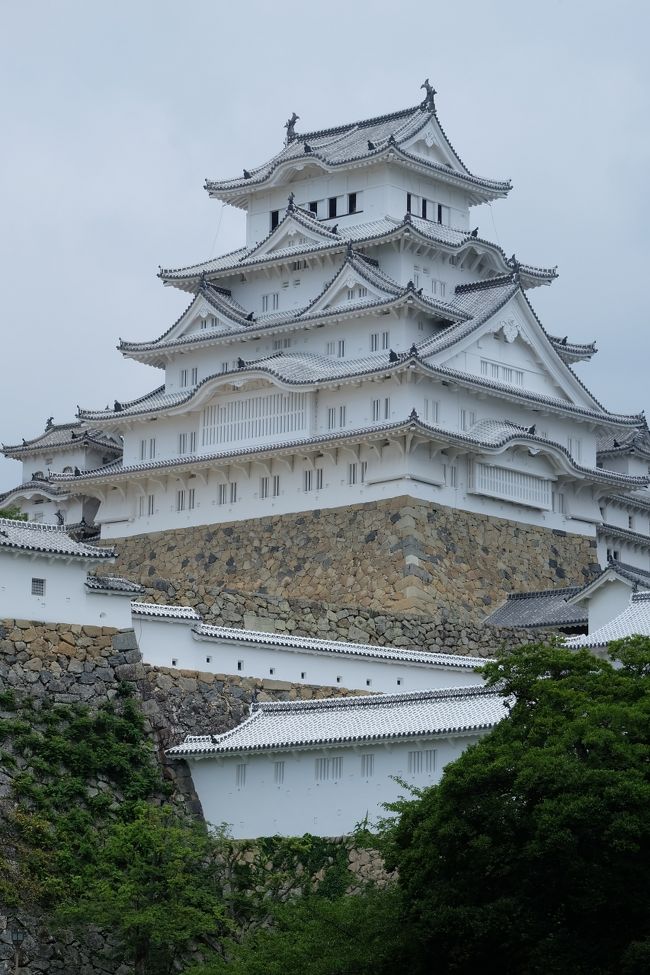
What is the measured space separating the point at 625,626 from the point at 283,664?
681 centimetres

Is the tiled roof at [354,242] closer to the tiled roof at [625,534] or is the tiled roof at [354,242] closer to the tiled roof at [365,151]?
the tiled roof at [365,151]

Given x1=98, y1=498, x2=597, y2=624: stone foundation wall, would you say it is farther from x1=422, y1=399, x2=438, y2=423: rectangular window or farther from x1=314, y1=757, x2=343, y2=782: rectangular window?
x1=314, y1=757, x2=343, y2=782: rectangular window

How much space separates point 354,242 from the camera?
5847 cm

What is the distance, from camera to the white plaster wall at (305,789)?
37375mm

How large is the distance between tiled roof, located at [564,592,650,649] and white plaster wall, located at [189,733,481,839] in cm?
632

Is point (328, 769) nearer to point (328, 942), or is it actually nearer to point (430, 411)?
point (328, 942)

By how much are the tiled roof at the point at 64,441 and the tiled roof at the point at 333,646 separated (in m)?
23.3

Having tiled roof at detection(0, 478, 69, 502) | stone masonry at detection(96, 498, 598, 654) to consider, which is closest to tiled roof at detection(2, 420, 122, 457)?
tiled roof at detection(0, 478, 69, 502)

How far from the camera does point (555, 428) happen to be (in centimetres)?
5959

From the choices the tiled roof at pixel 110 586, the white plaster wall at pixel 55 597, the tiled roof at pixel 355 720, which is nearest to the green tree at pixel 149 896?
the tiled roof at pixel 355 720

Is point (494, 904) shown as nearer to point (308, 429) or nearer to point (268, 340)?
point (308, 429)

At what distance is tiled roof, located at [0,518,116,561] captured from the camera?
3909 cm

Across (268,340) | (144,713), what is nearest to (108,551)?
(144,713)

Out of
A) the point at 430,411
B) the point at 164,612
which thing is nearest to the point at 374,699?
the point at 164,612
